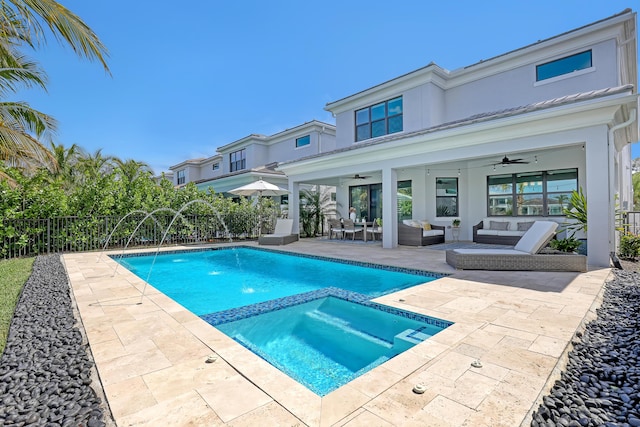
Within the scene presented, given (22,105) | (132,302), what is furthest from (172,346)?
(22,105)

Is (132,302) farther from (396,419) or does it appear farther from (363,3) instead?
(363,3)

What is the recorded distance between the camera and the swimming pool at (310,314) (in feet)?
11.3

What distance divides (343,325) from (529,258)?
4831 millimetres

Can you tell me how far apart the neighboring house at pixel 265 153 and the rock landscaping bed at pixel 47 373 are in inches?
508

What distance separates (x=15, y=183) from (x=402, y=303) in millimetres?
11257

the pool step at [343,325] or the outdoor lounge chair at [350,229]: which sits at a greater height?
the outdoor lounge chair at [350,229]

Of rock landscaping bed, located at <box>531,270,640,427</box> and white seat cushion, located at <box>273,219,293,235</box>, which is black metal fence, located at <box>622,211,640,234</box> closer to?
rock landscaping bed, located at <box>531,270,640,427</box>

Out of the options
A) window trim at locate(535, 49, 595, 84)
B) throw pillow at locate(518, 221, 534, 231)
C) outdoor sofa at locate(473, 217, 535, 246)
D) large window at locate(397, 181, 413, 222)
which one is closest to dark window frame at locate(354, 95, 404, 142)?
large window at locate(397, 181, 413, 222)

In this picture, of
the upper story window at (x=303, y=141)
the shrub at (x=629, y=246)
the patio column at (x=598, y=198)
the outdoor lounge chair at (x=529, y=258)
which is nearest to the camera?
the outdoor lounge chair at (x=529, y=258)

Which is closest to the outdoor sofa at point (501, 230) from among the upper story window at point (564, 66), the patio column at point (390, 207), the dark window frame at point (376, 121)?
the patio column at point (390, 207)

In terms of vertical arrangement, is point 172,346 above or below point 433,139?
below

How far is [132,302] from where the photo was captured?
15.6 ft

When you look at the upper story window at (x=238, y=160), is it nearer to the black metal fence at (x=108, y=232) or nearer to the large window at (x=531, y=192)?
the black metal fence at (x=108, y=232)

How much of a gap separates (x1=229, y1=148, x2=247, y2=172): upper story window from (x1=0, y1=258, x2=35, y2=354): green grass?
1525 cm
